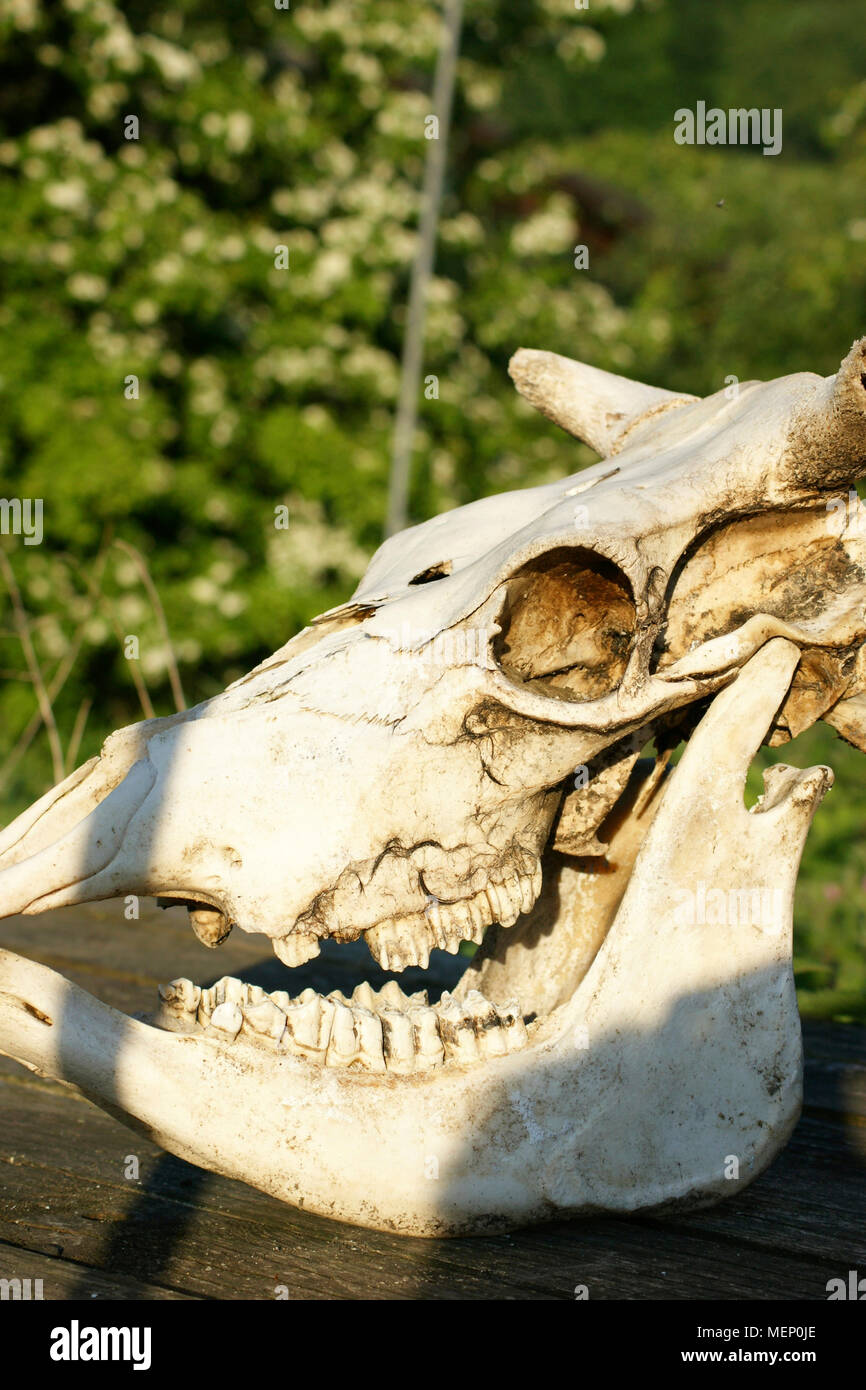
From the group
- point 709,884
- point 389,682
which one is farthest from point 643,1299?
point 389,682

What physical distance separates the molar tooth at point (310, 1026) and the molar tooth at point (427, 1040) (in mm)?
135

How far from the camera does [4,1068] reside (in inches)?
109

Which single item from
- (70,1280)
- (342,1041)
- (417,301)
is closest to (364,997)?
(342,1041)

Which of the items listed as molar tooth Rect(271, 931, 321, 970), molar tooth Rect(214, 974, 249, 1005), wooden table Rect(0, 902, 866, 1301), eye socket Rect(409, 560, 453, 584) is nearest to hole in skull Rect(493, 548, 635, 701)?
eye socket Rect(409, 560, 453, 584)

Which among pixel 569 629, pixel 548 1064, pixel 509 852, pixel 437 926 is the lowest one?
pixel 548 1064

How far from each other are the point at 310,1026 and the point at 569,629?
0.84 meters

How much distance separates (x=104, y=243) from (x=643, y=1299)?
7.19m

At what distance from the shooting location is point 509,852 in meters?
2.22

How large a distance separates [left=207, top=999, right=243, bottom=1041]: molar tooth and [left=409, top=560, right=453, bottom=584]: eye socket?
84 centimetres

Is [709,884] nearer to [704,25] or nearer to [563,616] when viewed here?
[563,616]

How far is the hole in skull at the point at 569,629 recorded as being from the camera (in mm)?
2328

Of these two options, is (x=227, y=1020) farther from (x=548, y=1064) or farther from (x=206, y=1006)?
(x=548, y=1064)

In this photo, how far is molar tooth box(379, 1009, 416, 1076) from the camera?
6.79ft
